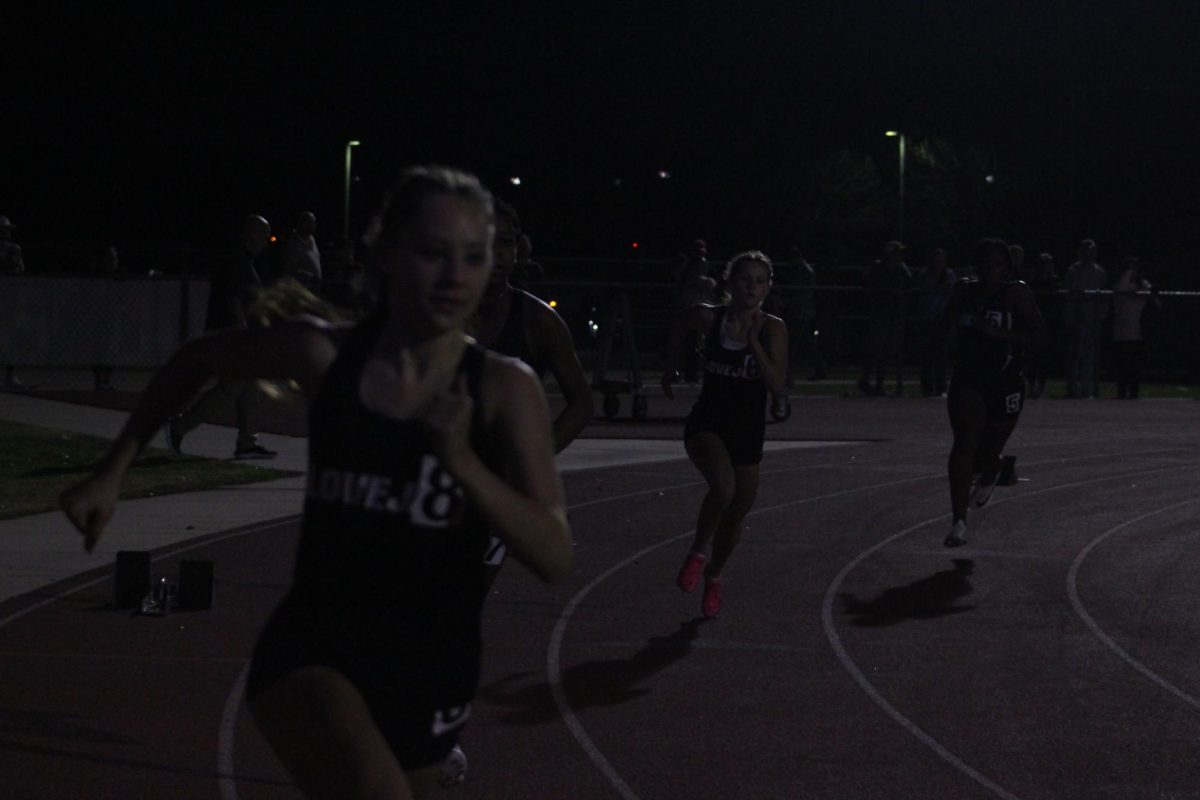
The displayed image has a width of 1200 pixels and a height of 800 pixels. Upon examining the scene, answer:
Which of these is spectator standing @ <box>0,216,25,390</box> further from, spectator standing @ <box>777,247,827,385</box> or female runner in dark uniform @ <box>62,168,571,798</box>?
female runner in dark uniform @ <box>62,168,571,798</box>

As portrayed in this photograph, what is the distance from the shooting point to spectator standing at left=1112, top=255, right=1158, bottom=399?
27.9 metres

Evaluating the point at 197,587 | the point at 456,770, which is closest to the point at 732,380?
the point at 197,587

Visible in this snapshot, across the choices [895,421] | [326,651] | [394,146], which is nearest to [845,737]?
[326,651]

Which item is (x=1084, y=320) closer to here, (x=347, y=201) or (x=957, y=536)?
(x=957, y=536)

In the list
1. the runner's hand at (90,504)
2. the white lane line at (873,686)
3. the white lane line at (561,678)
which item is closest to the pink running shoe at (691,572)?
the white lane line at (561,678)

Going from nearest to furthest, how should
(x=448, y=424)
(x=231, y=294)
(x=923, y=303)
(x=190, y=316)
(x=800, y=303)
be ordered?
(x=448, y=424) < (x=231, y=294) < (x=190, y=316) < (x=923, y=303) < (x=800, y=303)

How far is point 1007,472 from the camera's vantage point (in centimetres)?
1545

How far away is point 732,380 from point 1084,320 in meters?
19.7

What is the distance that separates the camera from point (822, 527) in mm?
13453

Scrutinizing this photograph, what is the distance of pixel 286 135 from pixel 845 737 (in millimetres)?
59527

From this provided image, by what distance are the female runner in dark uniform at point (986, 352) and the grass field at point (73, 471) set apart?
6.03 m

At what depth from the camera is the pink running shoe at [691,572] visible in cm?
976

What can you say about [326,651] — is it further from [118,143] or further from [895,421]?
[118,143]

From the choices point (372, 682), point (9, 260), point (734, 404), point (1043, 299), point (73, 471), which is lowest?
point (73, 471)
